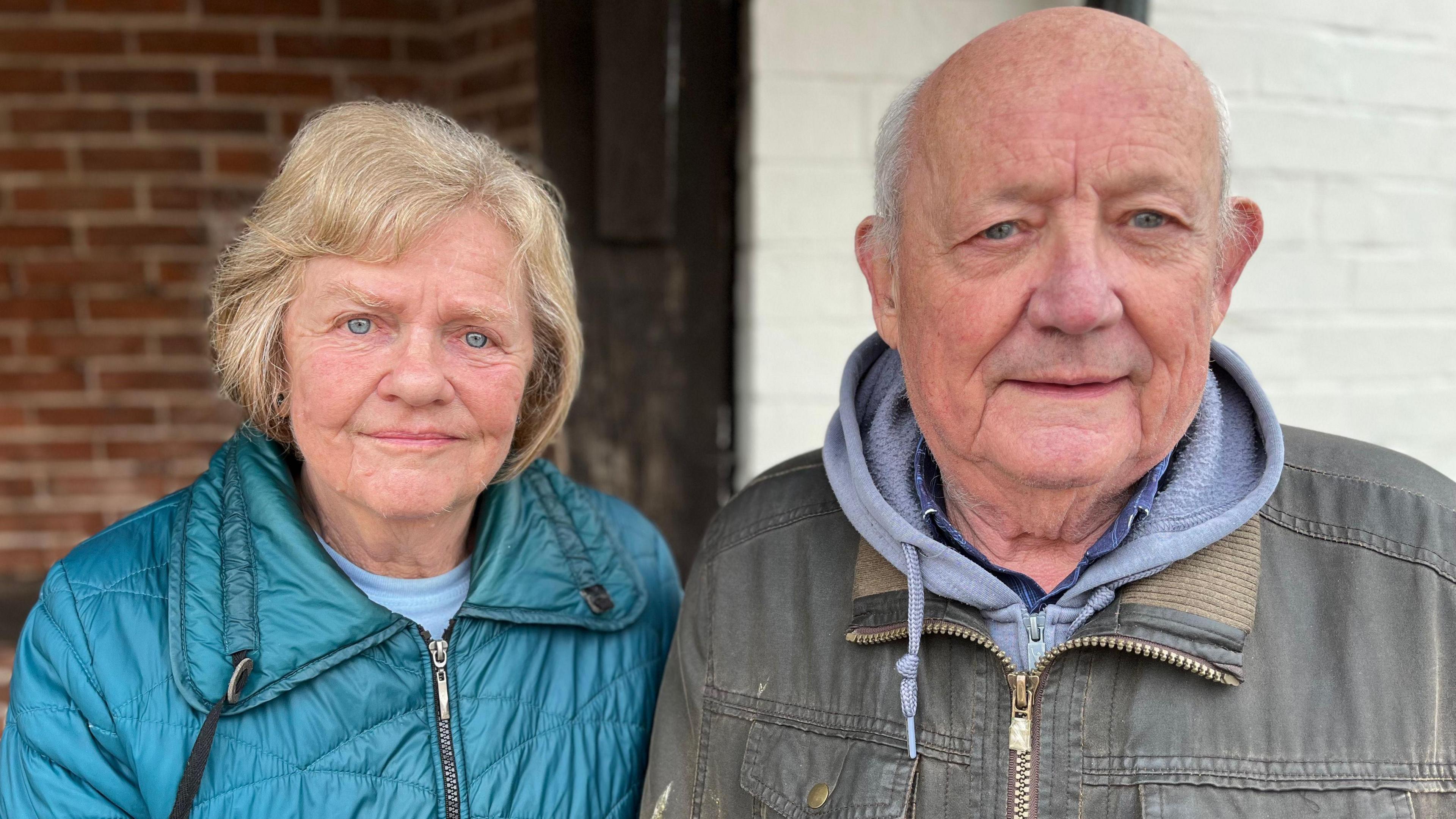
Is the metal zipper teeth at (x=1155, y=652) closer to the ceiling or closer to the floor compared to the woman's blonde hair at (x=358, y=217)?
closer to the floor

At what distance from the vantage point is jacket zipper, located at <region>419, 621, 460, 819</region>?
4.85 ft

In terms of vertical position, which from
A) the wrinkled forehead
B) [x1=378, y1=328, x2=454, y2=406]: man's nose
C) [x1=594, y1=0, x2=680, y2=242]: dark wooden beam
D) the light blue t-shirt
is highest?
[x1=594, y1=0, x2=680, y2=242]: dark wooden beam

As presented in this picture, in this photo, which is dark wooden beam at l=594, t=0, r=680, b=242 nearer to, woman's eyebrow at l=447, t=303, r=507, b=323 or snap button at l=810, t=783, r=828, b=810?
woman's eyebrow at l=447, t=303, r=507, b=323

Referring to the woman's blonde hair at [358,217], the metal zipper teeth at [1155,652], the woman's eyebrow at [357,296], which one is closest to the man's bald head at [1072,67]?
the metal zipper teeth at [1155,652]

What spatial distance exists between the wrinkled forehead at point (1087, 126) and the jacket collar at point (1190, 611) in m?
0.44

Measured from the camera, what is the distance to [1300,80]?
240cm

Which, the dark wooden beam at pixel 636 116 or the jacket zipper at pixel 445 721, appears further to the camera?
the dark wooden beam at pixel 636 116

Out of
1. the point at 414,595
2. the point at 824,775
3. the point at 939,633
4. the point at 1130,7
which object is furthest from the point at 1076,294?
the point at 1130,7

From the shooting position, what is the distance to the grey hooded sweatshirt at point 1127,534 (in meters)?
1.28

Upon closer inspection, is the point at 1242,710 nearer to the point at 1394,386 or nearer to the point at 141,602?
the point at 141,602

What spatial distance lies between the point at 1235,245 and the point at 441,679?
1.23 m

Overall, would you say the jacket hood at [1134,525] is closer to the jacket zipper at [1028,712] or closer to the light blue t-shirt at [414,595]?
the jacket zipper at [1028,712]

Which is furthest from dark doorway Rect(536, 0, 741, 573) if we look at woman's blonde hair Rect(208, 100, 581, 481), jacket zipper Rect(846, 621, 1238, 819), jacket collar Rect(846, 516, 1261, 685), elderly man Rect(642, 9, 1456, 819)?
jacket zipper Rect(846, 621, 1238, 819)

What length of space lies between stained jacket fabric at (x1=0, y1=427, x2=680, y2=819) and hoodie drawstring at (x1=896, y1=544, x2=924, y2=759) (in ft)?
1.75
